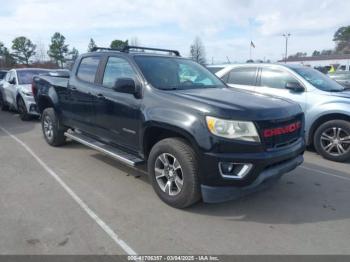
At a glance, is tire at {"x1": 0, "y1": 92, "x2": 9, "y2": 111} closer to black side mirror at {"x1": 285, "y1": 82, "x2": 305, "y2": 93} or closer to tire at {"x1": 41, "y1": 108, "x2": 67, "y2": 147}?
tire at {"x1": 41, "y1": 108, "x2": 67, "y2": 147}

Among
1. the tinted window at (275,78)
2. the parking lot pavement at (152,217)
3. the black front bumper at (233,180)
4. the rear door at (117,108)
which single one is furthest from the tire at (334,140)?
the rear door at (117,108)

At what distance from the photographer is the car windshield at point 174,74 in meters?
4.36

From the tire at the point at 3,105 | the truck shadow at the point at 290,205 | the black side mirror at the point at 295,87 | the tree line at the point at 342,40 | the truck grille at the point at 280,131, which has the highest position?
the tree line at the point at 342,40

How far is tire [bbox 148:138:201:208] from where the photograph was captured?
3564 millimetres

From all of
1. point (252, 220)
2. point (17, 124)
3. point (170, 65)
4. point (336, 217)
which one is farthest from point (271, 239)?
point (17, 124)

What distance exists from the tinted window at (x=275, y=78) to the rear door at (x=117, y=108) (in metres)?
3.47

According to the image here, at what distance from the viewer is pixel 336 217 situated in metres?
3.74

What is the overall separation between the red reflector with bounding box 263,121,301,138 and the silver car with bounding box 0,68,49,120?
8.02 metres

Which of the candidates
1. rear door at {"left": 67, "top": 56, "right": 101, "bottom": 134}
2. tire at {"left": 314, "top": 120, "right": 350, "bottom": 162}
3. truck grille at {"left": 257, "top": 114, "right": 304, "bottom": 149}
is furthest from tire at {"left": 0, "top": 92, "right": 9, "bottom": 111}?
truck grille at {"left": 257, "top": 114, "right": 304, "bottom": 149}

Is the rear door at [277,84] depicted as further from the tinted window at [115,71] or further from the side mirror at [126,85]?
the side mirror at [126,85]

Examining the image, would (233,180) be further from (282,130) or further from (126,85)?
(126,85)

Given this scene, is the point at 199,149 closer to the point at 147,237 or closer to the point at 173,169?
the point at 173,169

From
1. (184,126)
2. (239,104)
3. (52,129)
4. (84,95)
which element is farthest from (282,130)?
(52,129)

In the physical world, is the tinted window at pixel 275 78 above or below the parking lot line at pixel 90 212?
above
